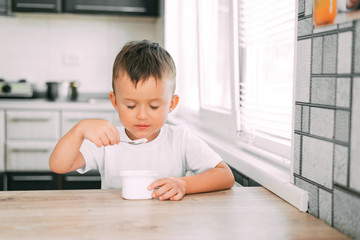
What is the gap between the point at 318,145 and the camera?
877 mm

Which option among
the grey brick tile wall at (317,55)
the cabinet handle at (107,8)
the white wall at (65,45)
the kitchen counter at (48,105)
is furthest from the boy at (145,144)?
the white wall at (65,45)

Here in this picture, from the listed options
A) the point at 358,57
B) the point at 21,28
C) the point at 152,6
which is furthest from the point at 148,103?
the point at 21,28

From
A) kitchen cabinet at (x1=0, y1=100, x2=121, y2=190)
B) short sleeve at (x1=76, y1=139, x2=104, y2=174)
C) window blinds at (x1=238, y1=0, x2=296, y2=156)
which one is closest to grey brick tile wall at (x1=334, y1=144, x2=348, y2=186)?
window blinds at (x1=238, y1=0, x2=296, y2=156)

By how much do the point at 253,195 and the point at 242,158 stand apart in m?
0.37

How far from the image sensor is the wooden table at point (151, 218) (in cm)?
75

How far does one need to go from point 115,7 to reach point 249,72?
2.09 metres

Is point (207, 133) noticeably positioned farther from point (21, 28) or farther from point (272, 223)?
point (21, 28)

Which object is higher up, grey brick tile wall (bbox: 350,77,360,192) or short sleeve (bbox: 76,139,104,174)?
grey brick tile wall (bbox: 350,77,360,192)

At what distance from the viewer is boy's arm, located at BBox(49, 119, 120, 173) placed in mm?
1044

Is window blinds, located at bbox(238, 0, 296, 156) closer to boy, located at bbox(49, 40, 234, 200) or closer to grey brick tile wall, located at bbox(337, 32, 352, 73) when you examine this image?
boy, located at bbox(49, 40, 234, 200)

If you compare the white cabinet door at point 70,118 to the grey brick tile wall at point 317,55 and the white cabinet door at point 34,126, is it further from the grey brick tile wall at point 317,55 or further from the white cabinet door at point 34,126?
the grey brick tile wall at point 317,55

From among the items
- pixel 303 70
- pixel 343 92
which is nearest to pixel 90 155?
pixel 303 70

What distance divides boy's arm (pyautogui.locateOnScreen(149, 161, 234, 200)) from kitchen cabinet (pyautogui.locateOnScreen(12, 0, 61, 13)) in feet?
8.91

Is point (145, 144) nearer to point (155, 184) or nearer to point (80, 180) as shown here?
point (155, 184)
